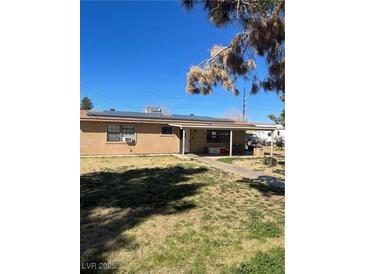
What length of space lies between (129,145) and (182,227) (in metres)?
15.3

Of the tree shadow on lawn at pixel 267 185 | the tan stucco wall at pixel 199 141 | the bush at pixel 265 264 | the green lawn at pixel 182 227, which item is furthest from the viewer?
the tan stucco wall at pixel 199 141

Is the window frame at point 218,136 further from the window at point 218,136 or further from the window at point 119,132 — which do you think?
the window at point 119,132

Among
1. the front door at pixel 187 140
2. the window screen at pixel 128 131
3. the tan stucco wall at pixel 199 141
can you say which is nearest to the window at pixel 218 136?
the tan stucco wall at pixel 199 141

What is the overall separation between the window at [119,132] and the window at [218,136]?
257 inches

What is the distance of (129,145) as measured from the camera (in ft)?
65.7

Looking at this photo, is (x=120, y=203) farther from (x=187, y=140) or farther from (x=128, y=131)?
(x=187, y=140)

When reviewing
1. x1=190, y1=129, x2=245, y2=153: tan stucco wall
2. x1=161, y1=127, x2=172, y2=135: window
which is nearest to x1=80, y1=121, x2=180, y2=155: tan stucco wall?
x1=161, y1=127, x2=172, y2=135: window

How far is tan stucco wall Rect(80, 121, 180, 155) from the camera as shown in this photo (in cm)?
1856

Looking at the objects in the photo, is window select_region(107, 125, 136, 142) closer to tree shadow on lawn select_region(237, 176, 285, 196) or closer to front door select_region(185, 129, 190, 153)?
front door select_region(185, 129, 190, 153)

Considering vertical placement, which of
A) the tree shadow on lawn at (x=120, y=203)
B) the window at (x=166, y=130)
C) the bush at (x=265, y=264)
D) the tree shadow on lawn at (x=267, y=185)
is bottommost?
the tree shadow on lawn at (x=267, y=185)

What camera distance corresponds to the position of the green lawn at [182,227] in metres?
3.91

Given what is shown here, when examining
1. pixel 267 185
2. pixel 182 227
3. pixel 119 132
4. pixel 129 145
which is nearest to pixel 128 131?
pixel 119 132
